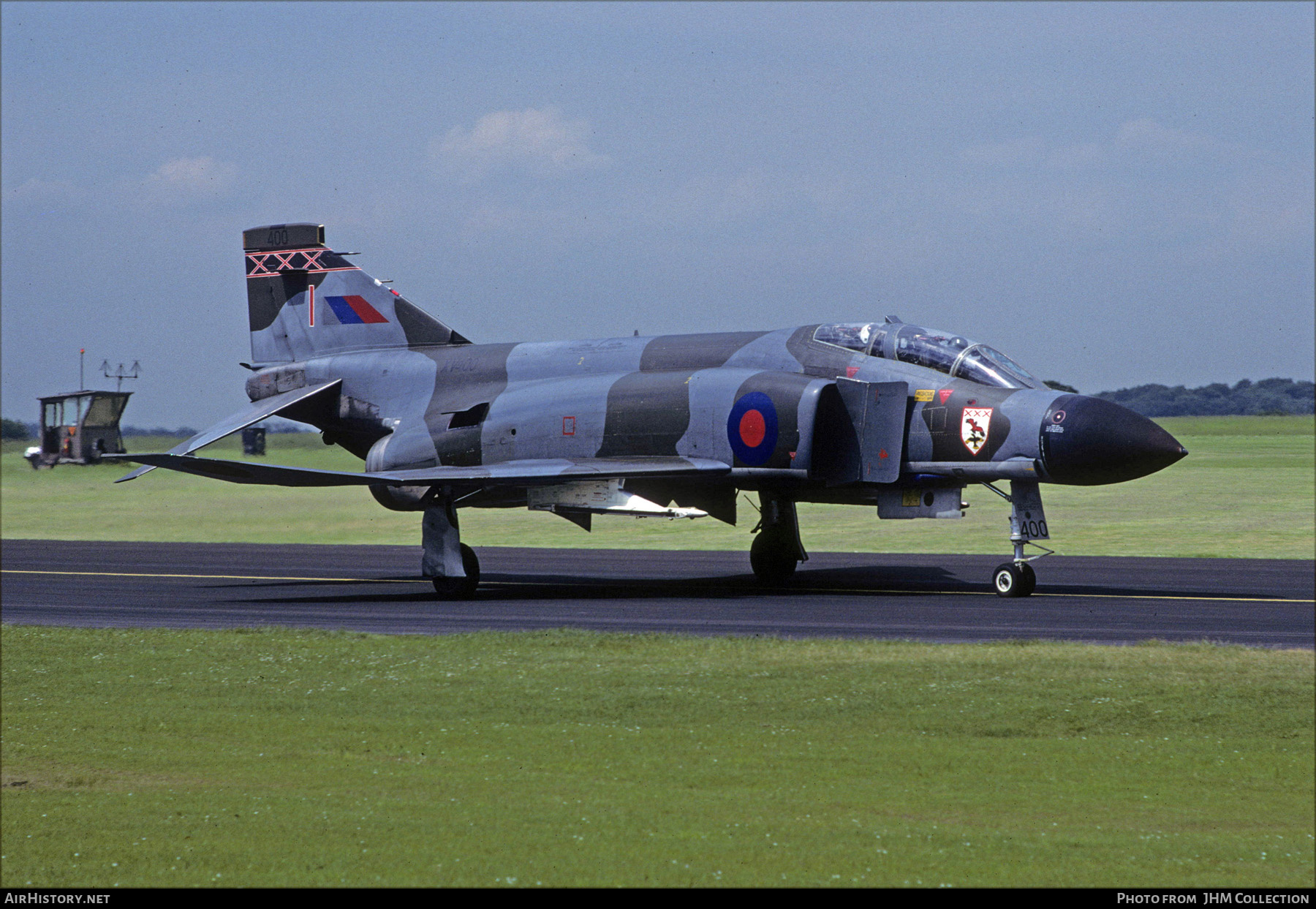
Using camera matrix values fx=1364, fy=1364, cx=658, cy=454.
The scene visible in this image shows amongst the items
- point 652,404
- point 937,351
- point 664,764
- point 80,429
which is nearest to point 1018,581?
point 937,351

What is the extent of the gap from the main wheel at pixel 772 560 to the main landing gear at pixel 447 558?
14.7 feet

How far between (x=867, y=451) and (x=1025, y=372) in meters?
2.32

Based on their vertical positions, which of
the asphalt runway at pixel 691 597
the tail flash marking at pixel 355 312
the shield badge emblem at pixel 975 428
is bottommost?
the asphalt runway at pixel 691 597

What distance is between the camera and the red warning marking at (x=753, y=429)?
59.8 ft

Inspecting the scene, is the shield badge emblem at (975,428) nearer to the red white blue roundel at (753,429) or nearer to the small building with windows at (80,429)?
the red white blue roundel at (753,429)

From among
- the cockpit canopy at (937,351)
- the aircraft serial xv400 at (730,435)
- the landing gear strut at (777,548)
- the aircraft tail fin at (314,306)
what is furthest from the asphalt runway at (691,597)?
the aircraft tail fin at (314,306)

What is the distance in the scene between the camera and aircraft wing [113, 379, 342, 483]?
22.5 meters

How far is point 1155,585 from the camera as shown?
1891 centimetres

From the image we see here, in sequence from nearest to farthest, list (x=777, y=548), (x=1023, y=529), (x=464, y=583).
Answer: (x=1023, y=529), (x=464, y=583), (x=777, y=548)

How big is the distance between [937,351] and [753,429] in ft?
8.62

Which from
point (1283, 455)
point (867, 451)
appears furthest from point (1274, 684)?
point (1283, 455)

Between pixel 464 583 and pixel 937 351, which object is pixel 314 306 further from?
pixel 937 351

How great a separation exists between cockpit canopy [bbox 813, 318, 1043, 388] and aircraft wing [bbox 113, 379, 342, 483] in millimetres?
9732

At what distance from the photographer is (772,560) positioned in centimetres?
2094
